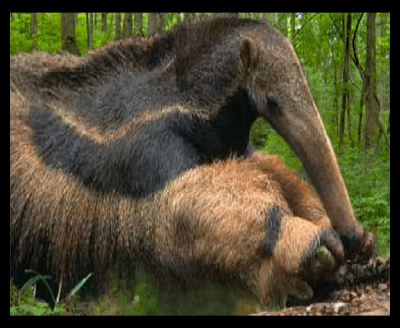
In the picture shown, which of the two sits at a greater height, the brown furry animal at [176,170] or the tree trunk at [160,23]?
the tree trunk at [160,23]

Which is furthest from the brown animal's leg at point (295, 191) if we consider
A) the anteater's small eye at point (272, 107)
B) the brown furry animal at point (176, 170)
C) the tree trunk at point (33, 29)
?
the tree trunk at point (33, 29)

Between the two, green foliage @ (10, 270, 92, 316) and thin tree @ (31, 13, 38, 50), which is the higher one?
thin tree @ (31, 13, 38, 50)

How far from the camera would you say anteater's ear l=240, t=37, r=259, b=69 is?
468cm

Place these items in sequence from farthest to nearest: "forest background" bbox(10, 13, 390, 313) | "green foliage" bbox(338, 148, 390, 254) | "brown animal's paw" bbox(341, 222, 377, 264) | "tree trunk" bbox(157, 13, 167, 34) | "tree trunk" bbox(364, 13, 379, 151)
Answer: "tree trunk" bbox(157, 13, 167, 34) → "tree trunk" bbox(364, 13, 379, 151) → "forest background" bbox(10, 13, 390, 313) → "green foliage" bbox(338, 148, 390, 254) → "brown animal's paw" bbox(341, 222, 377, 264)

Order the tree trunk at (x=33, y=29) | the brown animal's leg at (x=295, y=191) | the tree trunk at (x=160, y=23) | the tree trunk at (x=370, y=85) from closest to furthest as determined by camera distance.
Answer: the brown animal's leg at (x=295, y=191)
the tree trunk at (x=370, y=85)
the tree trunk at (x=160, y=23)
the tree trunk at (x=33, y=29)

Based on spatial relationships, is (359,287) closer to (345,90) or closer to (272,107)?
(272,107)

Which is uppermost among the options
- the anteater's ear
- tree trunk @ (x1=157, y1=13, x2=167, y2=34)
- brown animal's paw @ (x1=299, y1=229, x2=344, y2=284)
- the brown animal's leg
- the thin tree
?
the thin tree

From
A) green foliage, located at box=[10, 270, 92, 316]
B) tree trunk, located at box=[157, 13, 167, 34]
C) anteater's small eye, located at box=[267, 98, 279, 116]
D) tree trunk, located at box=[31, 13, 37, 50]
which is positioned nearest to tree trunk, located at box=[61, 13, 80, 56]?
tree trunk, located at box=[157, 13, 167, 34]

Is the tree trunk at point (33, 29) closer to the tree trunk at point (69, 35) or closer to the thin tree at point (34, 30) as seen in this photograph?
the thin tree at point (34, 30)

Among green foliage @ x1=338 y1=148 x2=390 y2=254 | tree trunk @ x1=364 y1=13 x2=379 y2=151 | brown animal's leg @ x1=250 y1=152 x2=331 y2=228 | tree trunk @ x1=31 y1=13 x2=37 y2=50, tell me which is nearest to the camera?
brown animal's leg @ x1=250 y1=152 x2=331 y2=228

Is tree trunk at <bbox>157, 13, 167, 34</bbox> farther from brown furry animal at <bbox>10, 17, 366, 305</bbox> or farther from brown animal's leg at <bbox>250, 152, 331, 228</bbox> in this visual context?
brown animal's leg at <bbox>250, 152, 331, 228</bbox>

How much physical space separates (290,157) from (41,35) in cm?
1144

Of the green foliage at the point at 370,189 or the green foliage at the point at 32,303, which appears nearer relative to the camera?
the green foliage at the point at 32,303

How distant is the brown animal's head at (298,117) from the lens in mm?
4336
